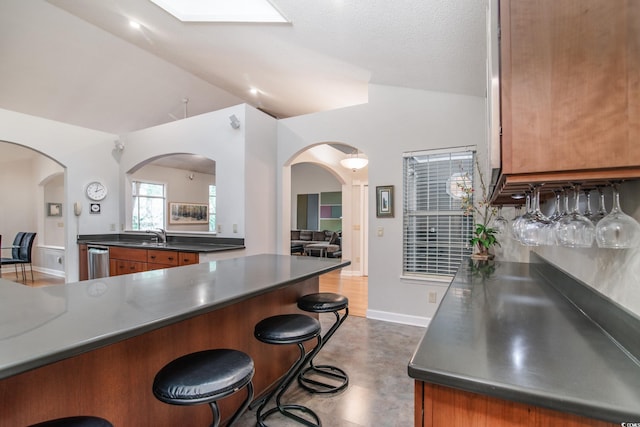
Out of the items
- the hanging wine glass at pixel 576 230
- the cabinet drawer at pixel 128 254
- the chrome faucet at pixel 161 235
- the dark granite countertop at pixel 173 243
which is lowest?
the cabinet drawer at pixel 128 254

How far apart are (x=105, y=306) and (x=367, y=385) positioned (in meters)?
1.88

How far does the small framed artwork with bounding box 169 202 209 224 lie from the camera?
809 centimetres

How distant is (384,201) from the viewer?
3727 millimetres

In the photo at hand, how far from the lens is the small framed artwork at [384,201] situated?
145 inches

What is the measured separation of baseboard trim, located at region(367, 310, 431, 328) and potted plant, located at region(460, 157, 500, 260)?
1033 mm

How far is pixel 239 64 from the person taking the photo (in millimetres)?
4023

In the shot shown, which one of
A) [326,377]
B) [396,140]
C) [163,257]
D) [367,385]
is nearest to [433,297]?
[367,385]

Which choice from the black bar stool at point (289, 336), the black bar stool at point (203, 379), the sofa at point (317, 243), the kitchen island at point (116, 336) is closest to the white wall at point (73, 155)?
the kitchen island at point (116, 336)

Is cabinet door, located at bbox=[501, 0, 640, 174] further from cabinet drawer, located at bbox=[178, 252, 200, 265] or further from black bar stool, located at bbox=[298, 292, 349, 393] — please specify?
cabinet drawer, located at bbox=[178, 252, 200, 265]

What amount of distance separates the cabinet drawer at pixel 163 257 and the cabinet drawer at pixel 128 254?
0.11 meters

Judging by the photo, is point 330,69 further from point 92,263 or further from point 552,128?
point 92,263

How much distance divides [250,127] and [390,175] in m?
1.96

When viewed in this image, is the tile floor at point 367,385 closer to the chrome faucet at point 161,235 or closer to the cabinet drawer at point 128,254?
the cabinet drawer at point 128,254

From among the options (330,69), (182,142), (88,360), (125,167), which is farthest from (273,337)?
(125,167)
